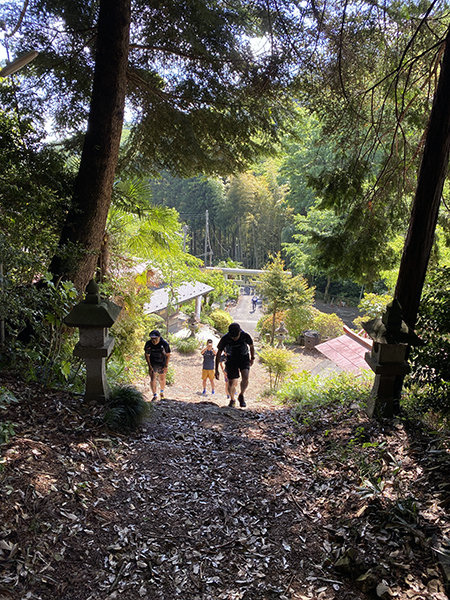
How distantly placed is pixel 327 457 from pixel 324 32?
483 cm

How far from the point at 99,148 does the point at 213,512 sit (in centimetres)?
423

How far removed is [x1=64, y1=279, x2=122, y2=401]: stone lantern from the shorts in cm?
235

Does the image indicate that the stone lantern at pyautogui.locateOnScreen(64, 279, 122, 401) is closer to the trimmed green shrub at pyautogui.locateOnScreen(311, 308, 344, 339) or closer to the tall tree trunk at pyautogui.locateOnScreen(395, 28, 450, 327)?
the tall tree trunk at pyautogui.locateOnScreen(395, 28, 450, 327)

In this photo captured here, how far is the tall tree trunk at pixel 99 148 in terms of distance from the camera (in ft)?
15.0

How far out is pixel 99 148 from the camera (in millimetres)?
4730

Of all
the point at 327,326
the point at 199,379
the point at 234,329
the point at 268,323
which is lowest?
the point at 199,379

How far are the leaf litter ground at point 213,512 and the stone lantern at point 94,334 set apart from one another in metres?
0.25

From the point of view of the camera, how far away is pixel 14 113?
188 inches

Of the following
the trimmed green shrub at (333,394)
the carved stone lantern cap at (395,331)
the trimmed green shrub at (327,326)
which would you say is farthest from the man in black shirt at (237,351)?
the trimmed green shrub at (327,326)

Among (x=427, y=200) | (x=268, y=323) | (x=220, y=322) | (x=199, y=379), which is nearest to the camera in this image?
(x=427, y=200)

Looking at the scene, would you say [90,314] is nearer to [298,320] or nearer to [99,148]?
[99,148]

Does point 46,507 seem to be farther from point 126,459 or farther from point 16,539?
point 126,459

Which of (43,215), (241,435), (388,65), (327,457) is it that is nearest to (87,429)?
(241,435)

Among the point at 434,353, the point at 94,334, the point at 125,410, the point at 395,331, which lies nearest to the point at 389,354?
the point at 395,331
